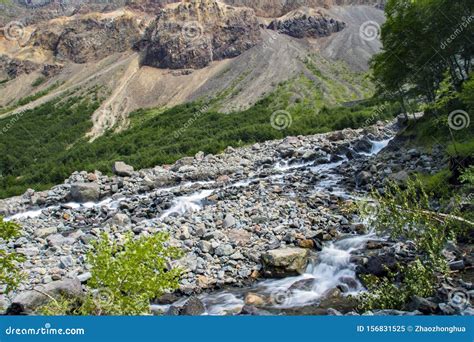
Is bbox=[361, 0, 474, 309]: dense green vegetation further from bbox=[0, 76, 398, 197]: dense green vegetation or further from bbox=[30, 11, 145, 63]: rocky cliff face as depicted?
bbox=[30, 11, 145, 63]: rocky cliff face

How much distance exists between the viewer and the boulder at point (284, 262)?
15195 mm

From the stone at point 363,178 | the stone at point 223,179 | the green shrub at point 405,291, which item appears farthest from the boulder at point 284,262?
the stone at point 223,179

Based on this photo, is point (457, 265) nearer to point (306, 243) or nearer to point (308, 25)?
point (306, 243)

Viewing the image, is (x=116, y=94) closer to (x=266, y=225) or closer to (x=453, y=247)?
(x=266, y=225)

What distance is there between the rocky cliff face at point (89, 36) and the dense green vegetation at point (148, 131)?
125ft

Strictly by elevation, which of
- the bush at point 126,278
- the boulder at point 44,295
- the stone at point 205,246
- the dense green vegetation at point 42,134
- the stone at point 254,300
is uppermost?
the dense green vegetation at point 42,134

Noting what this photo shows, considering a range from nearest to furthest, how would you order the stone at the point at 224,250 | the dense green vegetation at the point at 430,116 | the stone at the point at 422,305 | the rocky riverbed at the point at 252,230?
the stone at the point at 422,305 → the dense green vegetation at the point at 430,116 → the rocky riverbed at the point at 252,230 → the stone at the point at 224,250

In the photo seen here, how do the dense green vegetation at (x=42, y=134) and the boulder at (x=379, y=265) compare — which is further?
the dense green vegetation at (x=42, y=134)

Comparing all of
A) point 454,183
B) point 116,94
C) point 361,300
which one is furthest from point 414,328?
point 116,94

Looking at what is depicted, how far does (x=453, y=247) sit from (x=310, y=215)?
7.45 m

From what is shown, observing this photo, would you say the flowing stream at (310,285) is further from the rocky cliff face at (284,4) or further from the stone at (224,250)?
the rocky cliff face at (284,4)

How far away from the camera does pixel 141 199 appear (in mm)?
28656

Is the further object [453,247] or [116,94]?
[116,94]

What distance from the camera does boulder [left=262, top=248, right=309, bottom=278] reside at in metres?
15.2
